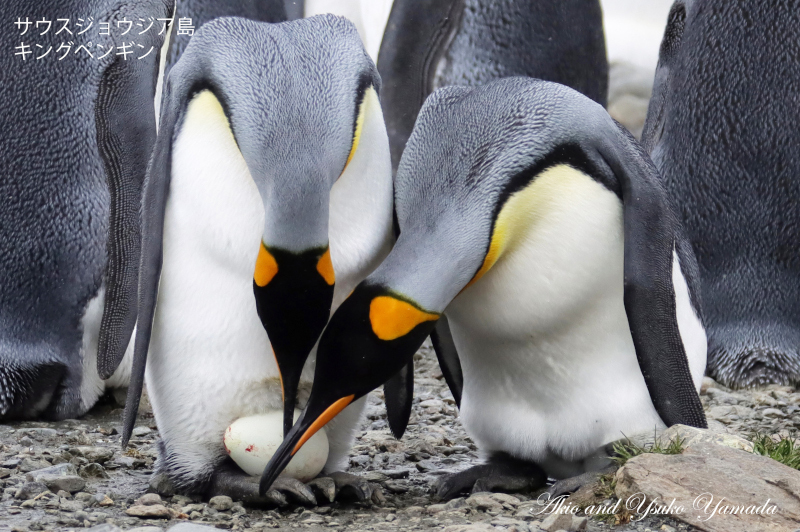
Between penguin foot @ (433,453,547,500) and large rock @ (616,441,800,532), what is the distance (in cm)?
48

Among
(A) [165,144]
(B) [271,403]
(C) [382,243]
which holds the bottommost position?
(B) [271,403]

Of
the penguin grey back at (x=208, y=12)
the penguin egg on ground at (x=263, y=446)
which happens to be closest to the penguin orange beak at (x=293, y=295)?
the penguin egg on ground at (x=263, y=446)

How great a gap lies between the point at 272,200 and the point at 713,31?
122 inches

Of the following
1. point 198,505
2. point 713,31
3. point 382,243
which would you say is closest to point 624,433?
point 382,243

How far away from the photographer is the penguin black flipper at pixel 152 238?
2.52 metres

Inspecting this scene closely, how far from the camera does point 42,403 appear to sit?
3.90 meters

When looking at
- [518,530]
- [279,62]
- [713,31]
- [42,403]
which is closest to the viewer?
[518,530]

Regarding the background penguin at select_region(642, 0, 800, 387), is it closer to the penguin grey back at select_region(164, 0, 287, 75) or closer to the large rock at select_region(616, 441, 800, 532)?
the penguin grey back at select_region(164, 0, 287, 75)

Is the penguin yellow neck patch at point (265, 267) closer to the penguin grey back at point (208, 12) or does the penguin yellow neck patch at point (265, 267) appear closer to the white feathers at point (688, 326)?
the white feathers at point (688, 326)

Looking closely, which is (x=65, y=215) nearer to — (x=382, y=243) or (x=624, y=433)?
(x=382, y=243)

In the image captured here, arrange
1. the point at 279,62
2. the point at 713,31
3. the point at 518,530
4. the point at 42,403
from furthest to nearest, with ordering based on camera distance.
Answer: the point at 713,31
the point at 42,403
the point at 279,62
the point at 518,530

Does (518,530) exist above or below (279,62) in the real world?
below

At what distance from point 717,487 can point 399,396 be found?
956 millimetres

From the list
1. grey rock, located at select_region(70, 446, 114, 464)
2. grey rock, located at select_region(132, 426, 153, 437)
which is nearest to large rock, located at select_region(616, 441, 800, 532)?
grey rock, located at select_region(70, 446, 114, 464)
